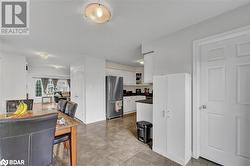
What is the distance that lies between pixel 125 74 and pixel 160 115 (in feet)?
13.3

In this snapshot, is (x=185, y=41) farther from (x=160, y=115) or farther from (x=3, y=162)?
(x=3, y=162)

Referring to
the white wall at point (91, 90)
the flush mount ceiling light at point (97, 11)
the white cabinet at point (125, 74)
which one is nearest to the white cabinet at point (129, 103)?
the white cabinet at point (125, 74)

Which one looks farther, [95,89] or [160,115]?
[95,89]

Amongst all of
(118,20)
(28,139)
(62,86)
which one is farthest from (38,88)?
(28,139)

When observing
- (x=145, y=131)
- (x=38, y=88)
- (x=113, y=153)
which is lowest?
(x=113, y=153)

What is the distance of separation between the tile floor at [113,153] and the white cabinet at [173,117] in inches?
7.3

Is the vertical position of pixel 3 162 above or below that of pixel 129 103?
above

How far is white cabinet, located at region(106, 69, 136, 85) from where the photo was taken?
579 centimetres

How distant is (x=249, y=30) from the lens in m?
1.76

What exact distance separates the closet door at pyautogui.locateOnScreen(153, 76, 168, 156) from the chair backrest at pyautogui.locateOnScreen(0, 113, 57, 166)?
186 centimetres

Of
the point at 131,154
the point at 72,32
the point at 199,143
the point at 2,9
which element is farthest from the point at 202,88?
the point at 2,9

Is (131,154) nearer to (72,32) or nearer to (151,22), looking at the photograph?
(151,22)

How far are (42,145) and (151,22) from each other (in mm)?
2366

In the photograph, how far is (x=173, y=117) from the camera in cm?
227
